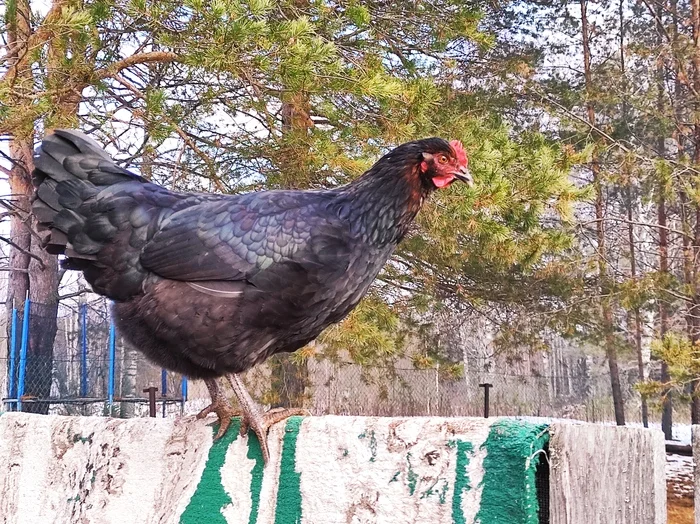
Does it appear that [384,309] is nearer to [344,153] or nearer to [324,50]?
[344,153]

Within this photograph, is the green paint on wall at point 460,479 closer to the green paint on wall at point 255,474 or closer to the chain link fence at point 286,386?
the green paint on wall at point 255,474

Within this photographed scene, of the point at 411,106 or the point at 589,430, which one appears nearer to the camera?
the point at 589,430

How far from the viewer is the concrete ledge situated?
790 millimetres

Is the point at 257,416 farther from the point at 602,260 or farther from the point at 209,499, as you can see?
the point at 602,260

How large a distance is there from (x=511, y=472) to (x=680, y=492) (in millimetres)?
5893

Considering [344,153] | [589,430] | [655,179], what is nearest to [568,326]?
[655,179]

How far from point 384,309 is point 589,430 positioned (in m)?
3.64

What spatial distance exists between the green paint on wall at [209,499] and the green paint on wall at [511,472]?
0.57 m

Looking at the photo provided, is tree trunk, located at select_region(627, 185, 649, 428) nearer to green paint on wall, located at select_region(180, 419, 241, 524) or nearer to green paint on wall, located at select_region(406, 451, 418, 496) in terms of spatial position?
green paint on wall, located at select_region(180, 419, 241, 524)

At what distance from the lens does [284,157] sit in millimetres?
4191

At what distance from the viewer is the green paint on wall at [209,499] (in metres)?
1.19

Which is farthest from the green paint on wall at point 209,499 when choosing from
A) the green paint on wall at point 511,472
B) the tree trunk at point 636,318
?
the tree trunk at point 636,318

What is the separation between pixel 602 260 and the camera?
6570 millimetres

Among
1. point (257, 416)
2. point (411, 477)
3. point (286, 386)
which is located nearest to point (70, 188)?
point (257, 416)
